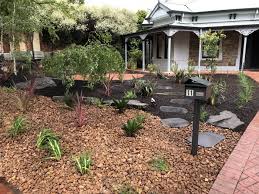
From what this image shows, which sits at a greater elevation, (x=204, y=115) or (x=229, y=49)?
(x=229, y=49)

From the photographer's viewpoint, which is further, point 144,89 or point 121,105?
point 144,89

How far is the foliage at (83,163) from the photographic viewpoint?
330cm

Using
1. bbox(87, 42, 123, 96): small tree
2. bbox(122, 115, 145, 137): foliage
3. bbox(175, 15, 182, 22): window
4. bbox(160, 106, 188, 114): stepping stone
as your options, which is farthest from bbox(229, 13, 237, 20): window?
bbox(122, 115, 145, 137): foliage

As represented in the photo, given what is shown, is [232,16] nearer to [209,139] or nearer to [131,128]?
[209,139]

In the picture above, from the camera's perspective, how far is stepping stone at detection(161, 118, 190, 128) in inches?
198

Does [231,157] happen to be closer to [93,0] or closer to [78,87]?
[78,87]

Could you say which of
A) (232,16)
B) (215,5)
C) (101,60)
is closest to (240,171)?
(101,60)

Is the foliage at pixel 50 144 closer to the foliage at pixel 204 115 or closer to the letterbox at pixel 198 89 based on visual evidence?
the letterbox at pixel 198 89

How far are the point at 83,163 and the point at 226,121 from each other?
3091 millimetres

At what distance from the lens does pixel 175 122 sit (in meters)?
5.13

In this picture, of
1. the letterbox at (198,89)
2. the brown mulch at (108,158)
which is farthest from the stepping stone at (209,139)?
the letterbox at (198,89)

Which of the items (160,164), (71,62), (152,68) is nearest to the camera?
(160,164)

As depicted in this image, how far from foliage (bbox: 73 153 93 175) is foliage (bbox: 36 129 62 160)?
0.98ft

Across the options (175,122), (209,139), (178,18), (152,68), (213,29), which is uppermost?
(178,18)
